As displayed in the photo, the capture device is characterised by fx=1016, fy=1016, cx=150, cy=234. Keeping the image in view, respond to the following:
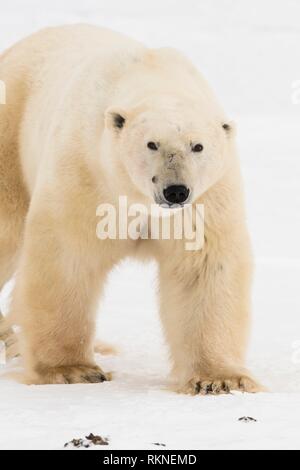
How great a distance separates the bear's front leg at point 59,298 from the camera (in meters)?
4.41

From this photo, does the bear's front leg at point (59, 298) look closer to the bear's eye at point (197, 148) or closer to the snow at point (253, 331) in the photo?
the snow at point (253, 331)

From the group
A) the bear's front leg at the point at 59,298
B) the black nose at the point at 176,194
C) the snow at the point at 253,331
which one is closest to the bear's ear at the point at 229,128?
the black nose at the point at 176,194

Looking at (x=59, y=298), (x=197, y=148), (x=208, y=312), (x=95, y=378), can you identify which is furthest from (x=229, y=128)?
(x=95, y=378)

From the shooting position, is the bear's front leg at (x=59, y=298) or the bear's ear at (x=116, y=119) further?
the bear's front leg at (x=59, y=298)

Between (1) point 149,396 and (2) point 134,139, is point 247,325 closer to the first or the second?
(1) point 149,396

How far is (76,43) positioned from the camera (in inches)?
210

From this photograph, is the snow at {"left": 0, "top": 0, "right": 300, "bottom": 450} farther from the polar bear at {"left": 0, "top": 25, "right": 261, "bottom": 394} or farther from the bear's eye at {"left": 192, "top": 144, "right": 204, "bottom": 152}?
the bear's eye at {"left": 192, "top": 144, "right": 204, "bottom": 152}

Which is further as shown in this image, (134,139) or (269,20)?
(269,20)

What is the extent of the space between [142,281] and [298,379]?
310 cm

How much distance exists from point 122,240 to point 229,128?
2.26ft

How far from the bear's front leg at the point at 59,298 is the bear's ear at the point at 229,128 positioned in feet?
2.28
